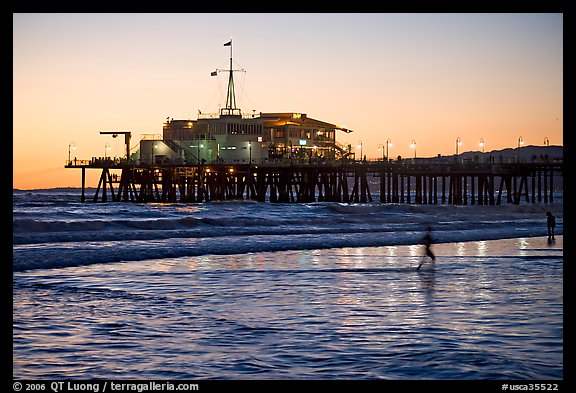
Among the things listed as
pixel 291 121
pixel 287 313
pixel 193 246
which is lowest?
pixel 193 246

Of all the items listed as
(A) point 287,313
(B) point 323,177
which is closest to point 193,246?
(A) point 287,313

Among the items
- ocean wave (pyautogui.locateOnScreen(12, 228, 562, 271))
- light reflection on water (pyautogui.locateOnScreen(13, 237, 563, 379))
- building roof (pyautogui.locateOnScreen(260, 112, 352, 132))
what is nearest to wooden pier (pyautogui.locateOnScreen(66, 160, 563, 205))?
building roof (pyautogui.locateOnScreen(260, 112, 352, 132))

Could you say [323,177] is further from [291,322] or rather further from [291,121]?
[291,322]

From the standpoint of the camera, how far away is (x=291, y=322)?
12930 mm

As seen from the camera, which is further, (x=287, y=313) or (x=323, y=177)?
(x=323, y=177)

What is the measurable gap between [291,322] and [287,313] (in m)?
0.90

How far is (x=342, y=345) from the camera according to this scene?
11.1m

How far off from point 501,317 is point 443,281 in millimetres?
5180

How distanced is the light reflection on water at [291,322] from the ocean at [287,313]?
0.03 meters

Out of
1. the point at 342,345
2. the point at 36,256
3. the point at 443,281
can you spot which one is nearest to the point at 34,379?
the point at 342,345

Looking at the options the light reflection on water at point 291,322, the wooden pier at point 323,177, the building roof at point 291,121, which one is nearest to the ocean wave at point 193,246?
the light reflection on water at point 291,322
